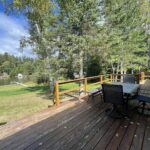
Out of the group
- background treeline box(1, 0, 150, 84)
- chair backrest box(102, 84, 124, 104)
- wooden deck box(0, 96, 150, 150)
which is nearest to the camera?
wooden deck box(0, 96, 150, 150)

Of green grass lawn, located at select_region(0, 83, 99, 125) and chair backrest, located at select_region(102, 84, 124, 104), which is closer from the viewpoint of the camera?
chair backrest, located at select_region(102, 84, 124, 104)

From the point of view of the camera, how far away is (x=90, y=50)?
8.78 metres

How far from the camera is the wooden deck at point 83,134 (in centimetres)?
250

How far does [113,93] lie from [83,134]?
4.07ft

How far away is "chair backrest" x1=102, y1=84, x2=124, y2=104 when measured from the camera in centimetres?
354

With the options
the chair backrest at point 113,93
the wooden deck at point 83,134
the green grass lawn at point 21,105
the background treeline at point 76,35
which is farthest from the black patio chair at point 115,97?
the background treeline at point 76,35

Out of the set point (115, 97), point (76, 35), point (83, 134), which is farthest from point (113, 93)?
point (76, 35)

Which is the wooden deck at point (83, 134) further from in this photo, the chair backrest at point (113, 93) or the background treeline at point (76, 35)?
the background treeline at point (76, 35)

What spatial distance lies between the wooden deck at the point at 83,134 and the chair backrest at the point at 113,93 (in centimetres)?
42

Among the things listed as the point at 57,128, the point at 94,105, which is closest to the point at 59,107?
the point at 94,105

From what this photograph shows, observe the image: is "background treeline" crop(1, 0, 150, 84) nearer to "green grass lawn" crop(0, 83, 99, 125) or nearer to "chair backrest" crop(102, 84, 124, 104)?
"green grass lawn" crop(0, 83, 99, 125)

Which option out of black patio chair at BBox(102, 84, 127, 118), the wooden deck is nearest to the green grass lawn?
the wooden deck

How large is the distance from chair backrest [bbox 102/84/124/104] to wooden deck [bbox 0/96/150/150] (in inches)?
16.4

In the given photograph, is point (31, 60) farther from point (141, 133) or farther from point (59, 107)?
point (141, 133)
